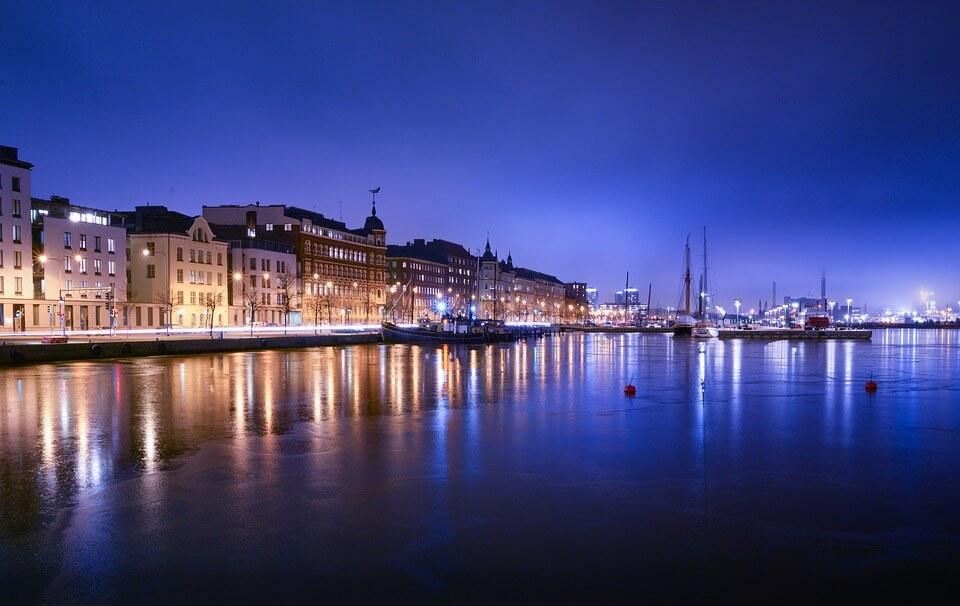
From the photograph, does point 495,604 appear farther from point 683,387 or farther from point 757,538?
point 683,387

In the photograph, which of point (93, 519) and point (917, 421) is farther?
point (917, 421)

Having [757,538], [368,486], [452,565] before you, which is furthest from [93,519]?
[757,538]

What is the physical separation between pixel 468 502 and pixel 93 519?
6036 millimetres

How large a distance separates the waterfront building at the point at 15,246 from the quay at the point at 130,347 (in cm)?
1484

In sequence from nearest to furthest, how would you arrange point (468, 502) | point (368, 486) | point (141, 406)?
point (468, 502)
point (368, 486)
point (141, 406)

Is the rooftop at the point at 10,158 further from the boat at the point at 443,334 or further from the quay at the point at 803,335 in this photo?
the quay at the point at 803,335

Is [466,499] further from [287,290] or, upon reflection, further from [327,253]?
[327,253]

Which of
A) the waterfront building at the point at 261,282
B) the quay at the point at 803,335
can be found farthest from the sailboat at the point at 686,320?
the waterfront building at the point at 261,282

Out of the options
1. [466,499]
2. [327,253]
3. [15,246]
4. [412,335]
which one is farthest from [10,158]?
[466,499]

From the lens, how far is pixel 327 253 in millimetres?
122062

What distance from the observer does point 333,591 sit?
8.27 metres

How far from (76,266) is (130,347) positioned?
28095 millimetres

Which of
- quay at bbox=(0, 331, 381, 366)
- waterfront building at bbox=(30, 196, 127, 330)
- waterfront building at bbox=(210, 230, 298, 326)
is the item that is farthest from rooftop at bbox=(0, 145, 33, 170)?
waterfront building at bbox=(210, 230, 298, 326)

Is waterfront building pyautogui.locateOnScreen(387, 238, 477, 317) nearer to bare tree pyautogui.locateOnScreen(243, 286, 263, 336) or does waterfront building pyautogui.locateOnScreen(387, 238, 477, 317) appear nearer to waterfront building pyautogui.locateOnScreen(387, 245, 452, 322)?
waterfront building pyautogui.locateOnScreen(387, 245, 452, 322)
